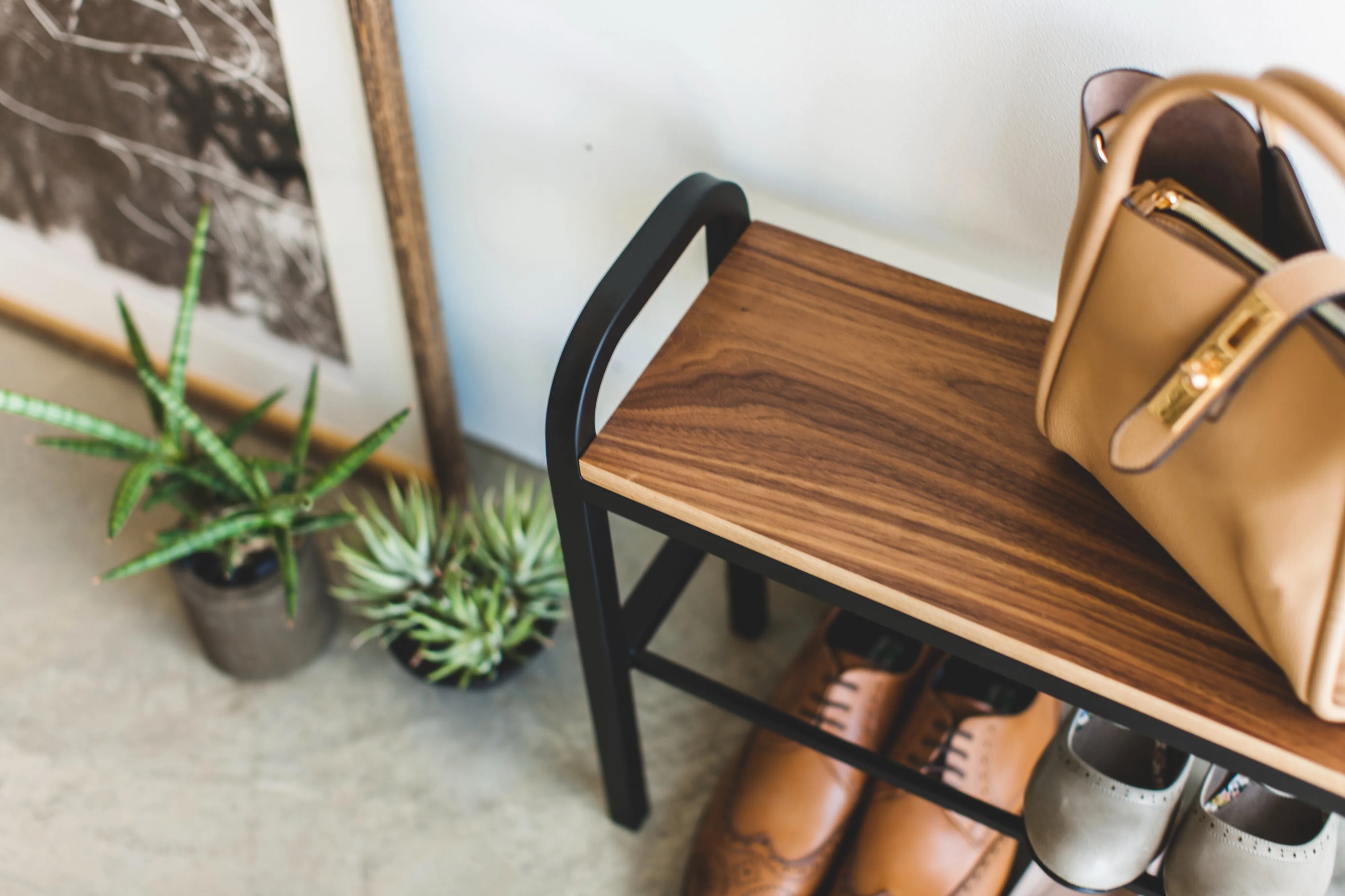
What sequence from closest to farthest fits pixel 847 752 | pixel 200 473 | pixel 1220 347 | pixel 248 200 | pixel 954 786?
1. pixel 1220 347
2. pixel 847 752
3. pixel 954 786
4. pixel 200 473
5. pixel 248 200

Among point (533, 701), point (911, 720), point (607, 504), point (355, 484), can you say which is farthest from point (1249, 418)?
point (355, 484)

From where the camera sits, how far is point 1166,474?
0.55 meters

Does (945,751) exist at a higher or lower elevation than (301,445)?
lower

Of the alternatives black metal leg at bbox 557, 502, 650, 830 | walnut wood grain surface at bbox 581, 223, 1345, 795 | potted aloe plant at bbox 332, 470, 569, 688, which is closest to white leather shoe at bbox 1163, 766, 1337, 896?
walnut wood grain surface at bbox 581, 223, 1345, 795

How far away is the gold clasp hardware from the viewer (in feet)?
1.49

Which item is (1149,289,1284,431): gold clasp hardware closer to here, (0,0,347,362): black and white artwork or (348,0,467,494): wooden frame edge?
(348,0,467,494): wooden frame edge

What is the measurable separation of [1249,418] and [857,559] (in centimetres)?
22

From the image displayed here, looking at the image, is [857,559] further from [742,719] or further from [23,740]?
[23,740]

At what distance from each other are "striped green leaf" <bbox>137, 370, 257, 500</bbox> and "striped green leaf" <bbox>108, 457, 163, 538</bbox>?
0.05 meters

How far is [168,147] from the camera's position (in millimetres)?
1111

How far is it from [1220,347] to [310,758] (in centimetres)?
103

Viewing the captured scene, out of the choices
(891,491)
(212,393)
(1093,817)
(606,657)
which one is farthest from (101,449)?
(1093,817)

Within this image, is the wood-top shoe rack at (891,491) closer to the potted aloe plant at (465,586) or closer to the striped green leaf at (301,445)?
the potted aloe plant at (465,586)

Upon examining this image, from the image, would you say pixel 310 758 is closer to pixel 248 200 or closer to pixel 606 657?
pixel 606 657
